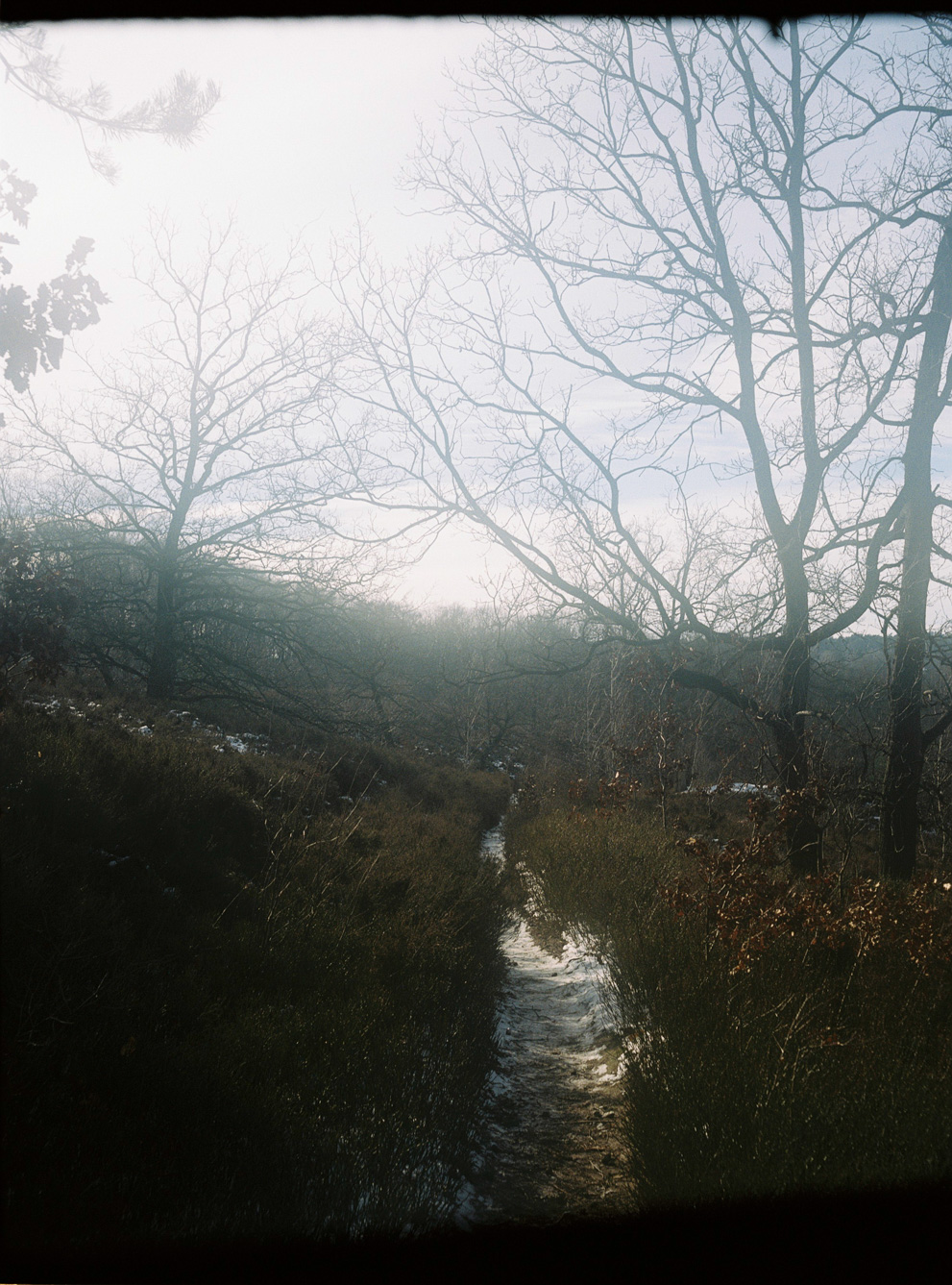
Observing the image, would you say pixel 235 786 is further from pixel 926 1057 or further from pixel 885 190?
pixel 885 190

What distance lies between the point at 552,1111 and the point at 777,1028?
158 cm

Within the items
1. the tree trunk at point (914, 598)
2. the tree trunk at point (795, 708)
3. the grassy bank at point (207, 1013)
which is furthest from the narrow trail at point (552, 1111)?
the tree trunk at point (914, 598)

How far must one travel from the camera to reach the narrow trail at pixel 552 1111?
345 centimetres

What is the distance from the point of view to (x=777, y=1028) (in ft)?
13.1

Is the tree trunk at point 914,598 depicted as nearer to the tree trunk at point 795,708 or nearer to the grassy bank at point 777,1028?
the tree trunk at point 795,708

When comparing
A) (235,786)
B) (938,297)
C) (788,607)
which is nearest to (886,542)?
(788,607)

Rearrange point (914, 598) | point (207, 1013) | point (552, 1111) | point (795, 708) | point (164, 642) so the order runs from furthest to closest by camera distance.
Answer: point (164, 642)
point (795, 708)
point (914, 598)
point (552, 1111)
point (207, 1013)

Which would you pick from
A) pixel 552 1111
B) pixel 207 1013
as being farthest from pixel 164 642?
pixel 552 1111

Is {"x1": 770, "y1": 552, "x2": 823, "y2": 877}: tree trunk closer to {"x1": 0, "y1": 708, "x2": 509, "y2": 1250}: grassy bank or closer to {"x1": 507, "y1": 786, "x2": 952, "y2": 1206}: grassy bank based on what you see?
{"x1": 507, "y1": 786, "x2": 952, "y2": 1206}: grassy bank

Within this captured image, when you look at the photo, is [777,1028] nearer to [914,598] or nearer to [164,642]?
[914,598]

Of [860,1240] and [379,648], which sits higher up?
[379,648]

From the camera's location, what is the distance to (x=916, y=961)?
185 inches

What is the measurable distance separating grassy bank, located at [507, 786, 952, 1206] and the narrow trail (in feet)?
0.91

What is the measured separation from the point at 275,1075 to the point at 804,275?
10.2 m
